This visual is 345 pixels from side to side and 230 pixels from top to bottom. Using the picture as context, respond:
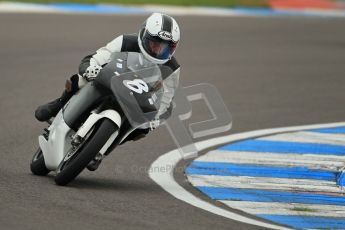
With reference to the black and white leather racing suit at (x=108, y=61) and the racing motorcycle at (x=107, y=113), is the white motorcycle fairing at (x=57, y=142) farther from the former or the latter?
the black and white leather racing suit at (x=108, y=61)

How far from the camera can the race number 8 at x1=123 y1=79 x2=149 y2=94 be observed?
7.99 m

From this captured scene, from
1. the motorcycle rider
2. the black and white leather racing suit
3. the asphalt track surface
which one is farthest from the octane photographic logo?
the motorcycle rider

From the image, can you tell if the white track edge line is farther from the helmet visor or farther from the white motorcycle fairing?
the helmet visor

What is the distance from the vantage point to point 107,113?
26.1ft

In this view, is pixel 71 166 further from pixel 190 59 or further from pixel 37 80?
pixel 190 59

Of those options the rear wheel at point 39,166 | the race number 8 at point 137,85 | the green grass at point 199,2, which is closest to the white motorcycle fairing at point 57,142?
the rear wheel at point 39,166

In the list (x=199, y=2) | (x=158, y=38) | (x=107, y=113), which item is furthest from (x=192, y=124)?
(x=199, y=2)

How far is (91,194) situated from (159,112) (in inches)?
37.9

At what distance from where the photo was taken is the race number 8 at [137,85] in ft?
26.2

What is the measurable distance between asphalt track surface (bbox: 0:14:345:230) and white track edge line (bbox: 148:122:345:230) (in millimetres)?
110

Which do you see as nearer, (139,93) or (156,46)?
(139,93)

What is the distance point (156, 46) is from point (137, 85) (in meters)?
0.38

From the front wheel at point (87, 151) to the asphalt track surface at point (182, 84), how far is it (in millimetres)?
109

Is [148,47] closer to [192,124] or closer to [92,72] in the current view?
[92,72]
